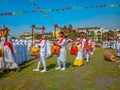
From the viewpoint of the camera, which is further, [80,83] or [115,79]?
[115,79]

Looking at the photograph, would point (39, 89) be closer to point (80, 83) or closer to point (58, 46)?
point (80, 83)

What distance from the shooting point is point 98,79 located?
386 inches

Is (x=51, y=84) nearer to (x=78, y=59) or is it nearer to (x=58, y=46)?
(x=58, y=46)

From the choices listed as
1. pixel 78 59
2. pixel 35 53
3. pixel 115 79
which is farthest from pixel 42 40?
pixel 115 79

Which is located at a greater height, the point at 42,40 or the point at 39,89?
the point at 42,40

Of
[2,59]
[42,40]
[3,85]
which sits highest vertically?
[42,40]

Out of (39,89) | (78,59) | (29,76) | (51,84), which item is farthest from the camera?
(78,59)

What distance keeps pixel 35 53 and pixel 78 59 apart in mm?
3207

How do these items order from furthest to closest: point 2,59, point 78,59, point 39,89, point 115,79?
point 78,59 < point 2,59 < point 115,79 < point 39,89

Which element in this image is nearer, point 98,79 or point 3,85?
point 3,85

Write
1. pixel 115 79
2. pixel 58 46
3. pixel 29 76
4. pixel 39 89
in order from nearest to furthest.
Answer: pixel 39 89, pixel 115 79, pixel 29 76, pixel 58 46

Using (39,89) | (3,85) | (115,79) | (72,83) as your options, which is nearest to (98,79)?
(115,79)

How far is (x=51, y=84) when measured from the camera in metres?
8.81

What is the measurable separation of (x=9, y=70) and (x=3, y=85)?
11.6ft
